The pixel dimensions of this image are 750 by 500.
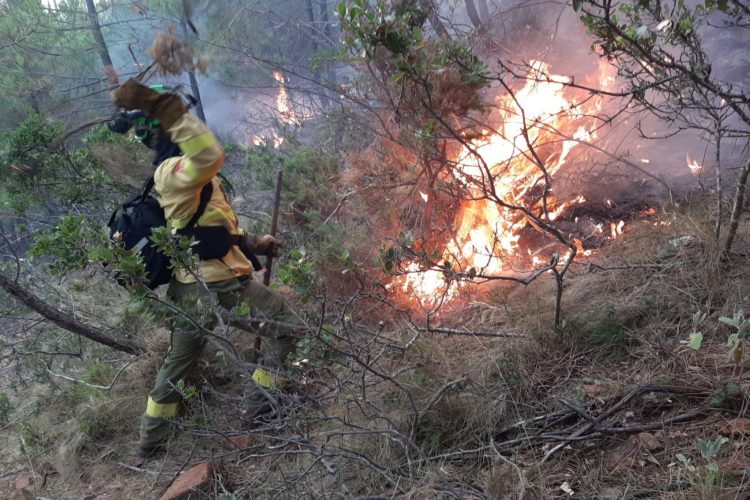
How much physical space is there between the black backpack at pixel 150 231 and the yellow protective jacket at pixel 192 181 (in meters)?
0.04

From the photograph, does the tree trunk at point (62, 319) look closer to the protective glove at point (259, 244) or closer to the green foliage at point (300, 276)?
the protective glove at point (259, 244)

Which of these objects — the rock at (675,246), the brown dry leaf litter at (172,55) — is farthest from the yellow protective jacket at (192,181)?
the rock at (675,246)

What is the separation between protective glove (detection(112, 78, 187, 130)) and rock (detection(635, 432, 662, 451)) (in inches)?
123

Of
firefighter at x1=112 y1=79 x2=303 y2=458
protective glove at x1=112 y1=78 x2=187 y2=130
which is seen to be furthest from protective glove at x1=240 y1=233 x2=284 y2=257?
protective glove at x1=112 y1=78 x2=187 y2=130

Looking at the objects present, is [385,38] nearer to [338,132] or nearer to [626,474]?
[626,474]

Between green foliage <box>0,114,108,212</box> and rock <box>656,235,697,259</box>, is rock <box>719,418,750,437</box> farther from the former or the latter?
green foliage <box>0,114,108,212</box>

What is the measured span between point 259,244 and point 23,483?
233 cm

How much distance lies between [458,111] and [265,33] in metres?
13.1

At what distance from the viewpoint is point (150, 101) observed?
3305mm

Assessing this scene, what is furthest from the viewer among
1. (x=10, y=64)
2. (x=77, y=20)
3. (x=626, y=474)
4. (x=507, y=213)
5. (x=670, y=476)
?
(x=77, y=20)

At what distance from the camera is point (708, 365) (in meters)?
2.80

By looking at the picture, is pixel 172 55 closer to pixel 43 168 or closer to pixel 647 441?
pixel 43 168

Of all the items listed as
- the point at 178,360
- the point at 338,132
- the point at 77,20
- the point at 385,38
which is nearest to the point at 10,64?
the point at 77,20

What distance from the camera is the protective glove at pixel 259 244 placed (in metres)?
3.85
